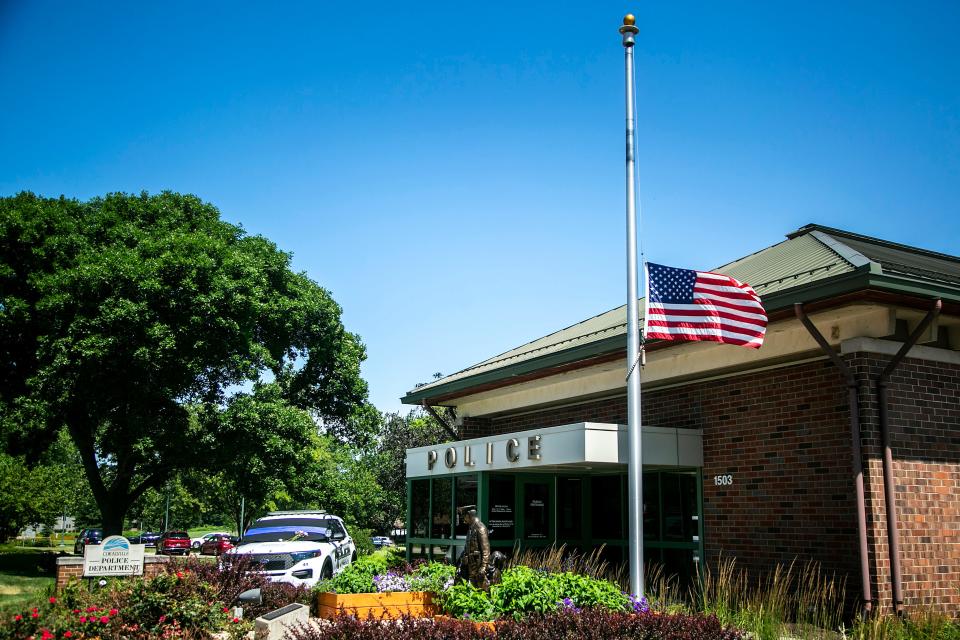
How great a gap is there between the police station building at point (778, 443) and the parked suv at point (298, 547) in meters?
2.06

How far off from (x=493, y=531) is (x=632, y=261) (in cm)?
727

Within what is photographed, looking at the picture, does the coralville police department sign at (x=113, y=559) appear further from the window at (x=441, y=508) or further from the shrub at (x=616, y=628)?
the shrub at (x=616, y=628)

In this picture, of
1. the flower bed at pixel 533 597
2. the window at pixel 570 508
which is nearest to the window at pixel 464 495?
the window at pixel 570 508

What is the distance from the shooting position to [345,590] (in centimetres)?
1329

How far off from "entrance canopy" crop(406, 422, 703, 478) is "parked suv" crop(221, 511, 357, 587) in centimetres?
417

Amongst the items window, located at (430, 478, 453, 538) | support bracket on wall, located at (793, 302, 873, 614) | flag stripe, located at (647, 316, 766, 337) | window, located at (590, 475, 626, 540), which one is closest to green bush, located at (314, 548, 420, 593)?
window, located at (430, 478, 453, 538)

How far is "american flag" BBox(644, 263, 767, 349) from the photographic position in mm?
11648

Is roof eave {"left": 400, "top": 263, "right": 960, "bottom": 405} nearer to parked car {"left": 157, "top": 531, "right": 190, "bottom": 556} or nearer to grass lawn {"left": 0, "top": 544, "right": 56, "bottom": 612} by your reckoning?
grass lawn {"left": 0, "top": 544, "right": 56, "bottom": 612}

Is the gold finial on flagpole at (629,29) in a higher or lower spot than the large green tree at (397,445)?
higher

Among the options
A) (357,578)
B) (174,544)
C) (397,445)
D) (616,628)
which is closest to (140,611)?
(357,578)

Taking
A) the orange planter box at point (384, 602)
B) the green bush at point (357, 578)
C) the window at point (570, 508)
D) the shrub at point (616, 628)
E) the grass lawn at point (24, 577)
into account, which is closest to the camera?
the shrub at point (616, 628)

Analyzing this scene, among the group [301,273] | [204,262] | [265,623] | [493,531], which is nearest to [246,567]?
[265,623]

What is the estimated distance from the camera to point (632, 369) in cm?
1173

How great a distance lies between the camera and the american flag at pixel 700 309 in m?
11.6
